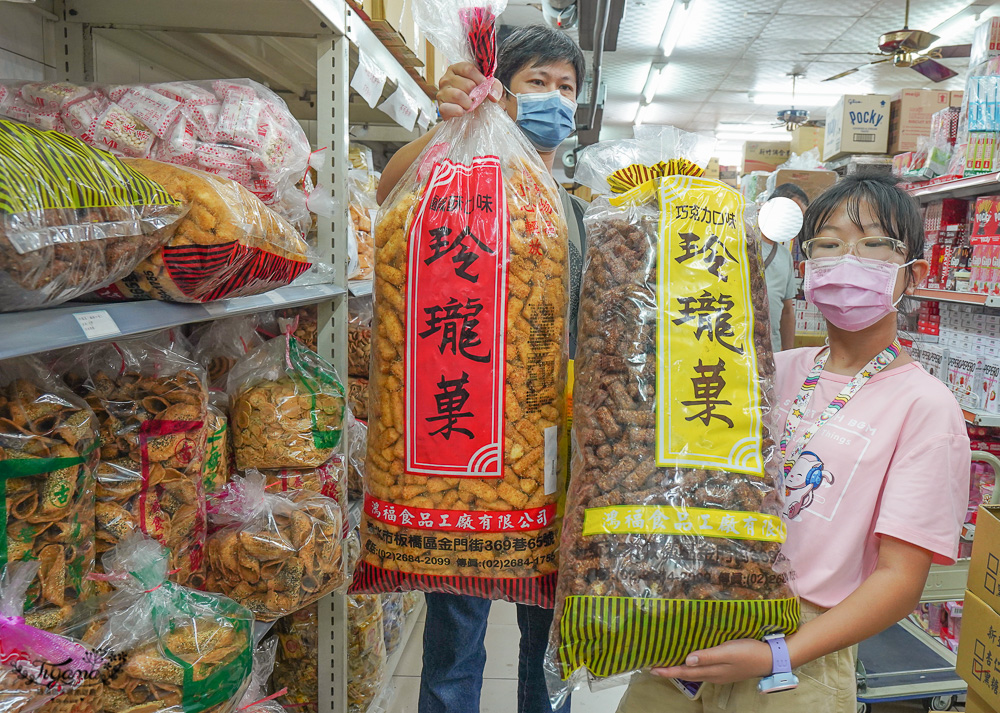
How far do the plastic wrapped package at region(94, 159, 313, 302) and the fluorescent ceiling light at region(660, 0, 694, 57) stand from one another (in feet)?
21.0

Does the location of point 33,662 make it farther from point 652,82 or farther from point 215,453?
point 652,82

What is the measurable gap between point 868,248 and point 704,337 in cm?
44

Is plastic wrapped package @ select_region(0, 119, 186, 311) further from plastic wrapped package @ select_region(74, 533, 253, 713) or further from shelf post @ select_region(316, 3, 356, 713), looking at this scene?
shelf post @ select_region(316, 3, 356, 713)

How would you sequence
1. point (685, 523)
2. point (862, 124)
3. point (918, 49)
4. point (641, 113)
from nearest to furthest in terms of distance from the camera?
1. point (685, 523)
2. point (862, 124)
3. point (918, 49)
4. point (641, 113)

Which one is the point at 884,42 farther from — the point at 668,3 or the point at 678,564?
the point at 678,564

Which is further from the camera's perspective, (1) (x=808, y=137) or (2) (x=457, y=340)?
(1) (x=808, y=137)

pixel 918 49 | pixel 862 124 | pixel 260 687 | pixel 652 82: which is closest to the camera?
pixel 260 687

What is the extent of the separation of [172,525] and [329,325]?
623 millimetres

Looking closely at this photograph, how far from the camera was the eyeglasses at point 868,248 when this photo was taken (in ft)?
3.67

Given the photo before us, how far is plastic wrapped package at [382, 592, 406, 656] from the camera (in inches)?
90.0

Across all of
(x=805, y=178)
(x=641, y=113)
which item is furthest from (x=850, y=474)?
(x=641, y=113)

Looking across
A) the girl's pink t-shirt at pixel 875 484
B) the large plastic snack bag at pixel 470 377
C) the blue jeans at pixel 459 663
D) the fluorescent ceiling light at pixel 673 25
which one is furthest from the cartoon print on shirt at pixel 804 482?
the fluorescent ceiling light at pixel 673 25

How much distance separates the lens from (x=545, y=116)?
51.8 inches

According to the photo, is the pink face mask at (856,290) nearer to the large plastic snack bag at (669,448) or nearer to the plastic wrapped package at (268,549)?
the large plastic snack bag at (669,448)
